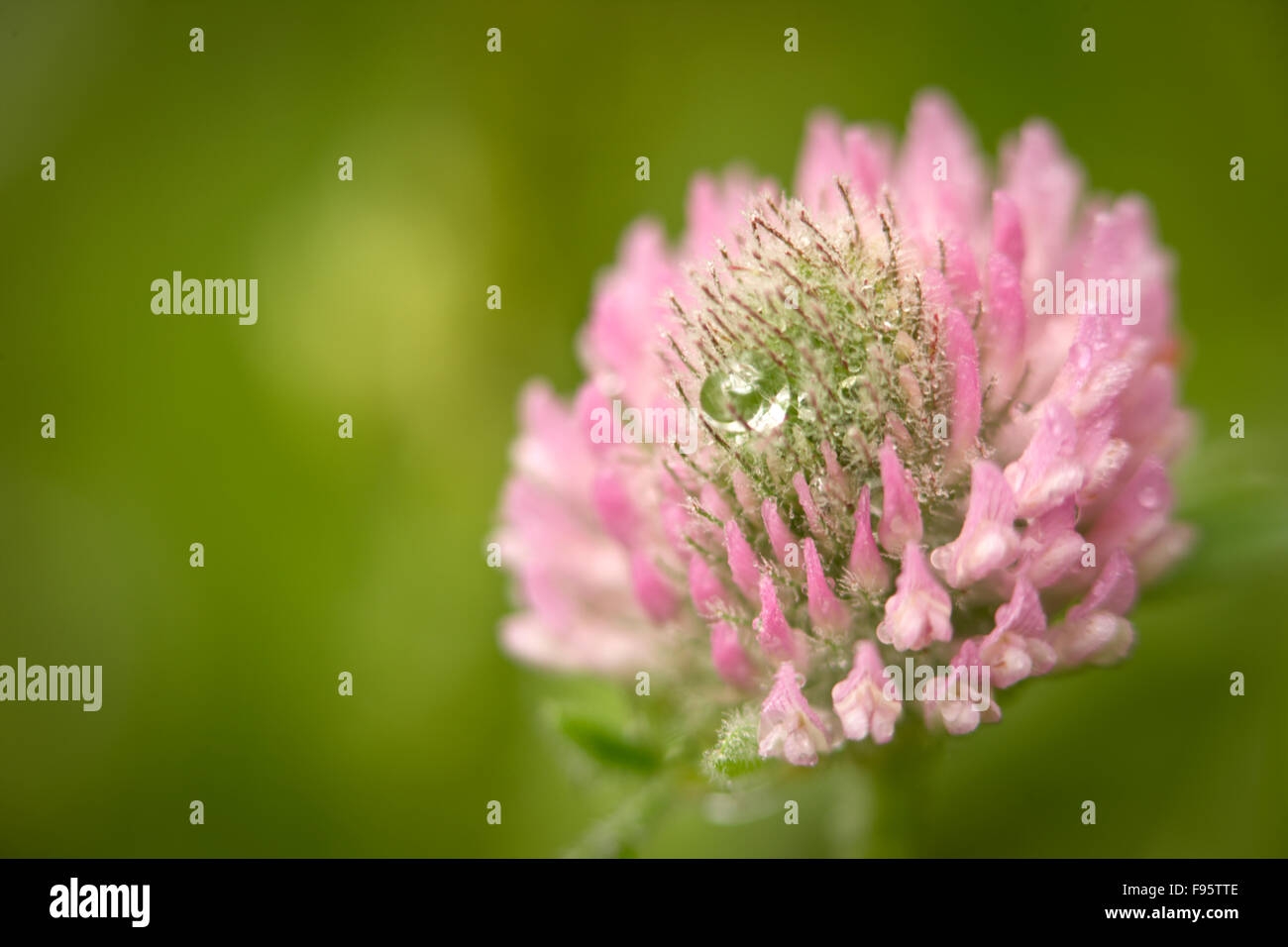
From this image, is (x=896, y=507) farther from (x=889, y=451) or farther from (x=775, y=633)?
(x=775, y=633)

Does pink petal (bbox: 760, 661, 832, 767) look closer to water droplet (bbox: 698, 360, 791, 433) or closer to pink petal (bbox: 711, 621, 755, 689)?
pink petal (bbox: 711, 621, 755, 689)

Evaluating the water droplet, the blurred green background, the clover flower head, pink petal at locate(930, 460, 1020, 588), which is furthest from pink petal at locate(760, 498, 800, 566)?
the blurred green background

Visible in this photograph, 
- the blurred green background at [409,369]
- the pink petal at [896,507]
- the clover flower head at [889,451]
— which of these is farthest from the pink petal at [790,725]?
the blurred green background at [409,369]

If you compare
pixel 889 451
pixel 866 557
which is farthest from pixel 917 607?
pixel 889 451

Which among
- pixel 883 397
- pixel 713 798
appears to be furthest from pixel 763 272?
pixel 713 798

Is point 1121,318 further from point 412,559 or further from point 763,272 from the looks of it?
point 412,559
